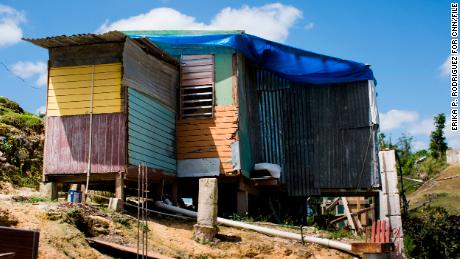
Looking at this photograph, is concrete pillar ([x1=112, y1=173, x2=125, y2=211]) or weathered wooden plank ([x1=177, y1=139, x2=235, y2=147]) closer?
concrete pillar ([x1=112, y1=173, x2=125, y2=211])

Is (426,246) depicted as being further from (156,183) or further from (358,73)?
(156,183)

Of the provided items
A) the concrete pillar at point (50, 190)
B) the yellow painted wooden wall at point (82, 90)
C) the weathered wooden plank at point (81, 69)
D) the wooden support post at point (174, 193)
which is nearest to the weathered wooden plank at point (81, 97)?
the yellow painted wooden wall at point (82, 90)

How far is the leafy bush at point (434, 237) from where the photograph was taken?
1493 centimetres

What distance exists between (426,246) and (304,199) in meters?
4.68

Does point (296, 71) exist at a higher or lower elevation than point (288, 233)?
higher

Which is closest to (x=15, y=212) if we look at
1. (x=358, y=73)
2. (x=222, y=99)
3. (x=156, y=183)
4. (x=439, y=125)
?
(x=156, y=183)

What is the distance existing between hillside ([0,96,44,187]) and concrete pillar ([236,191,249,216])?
236 inches

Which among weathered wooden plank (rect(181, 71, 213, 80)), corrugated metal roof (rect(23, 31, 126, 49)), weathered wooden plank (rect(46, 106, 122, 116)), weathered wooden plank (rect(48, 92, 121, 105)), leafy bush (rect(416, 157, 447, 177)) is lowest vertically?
leafy bush (rect(416, 157, 447, 177))

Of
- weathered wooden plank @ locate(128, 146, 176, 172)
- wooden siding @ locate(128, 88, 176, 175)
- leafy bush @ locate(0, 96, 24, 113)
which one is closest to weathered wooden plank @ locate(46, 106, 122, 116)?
wooden siding @ locate(128, 88, 176, 175)

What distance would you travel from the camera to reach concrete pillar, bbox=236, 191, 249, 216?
14.9 metres

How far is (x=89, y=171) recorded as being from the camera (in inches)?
501

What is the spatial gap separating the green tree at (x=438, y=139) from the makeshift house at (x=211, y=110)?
19.8m

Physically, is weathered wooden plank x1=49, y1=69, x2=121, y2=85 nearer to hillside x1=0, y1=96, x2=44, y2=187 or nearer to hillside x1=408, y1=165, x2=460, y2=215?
hillside x1=0, y1=96, x2=44, y2=187

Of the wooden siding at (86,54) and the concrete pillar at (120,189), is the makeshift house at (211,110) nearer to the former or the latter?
the wooden siding at (86,54)
